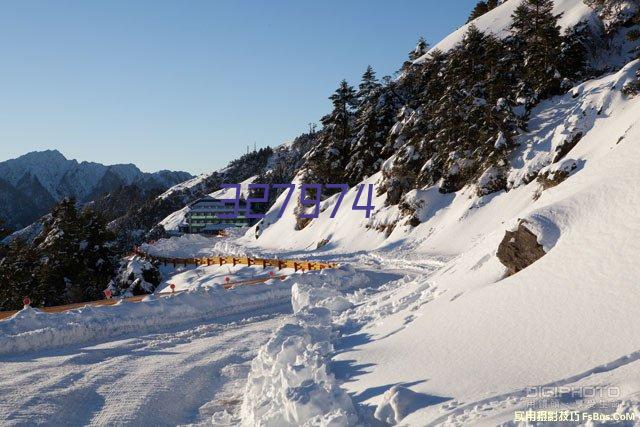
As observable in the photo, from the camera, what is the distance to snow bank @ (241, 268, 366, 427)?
5.79 m

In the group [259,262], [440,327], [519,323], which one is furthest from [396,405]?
[259,262]

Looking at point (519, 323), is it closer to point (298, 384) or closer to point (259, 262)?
point (298, 384)

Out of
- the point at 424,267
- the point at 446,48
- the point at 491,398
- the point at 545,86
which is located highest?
the point at 446,48

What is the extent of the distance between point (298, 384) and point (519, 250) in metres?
5.29

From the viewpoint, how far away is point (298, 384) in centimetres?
687

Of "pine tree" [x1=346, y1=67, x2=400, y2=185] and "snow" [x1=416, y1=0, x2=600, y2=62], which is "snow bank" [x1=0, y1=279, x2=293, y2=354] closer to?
"pine tree" [x1=346, y1=67, x2=400, y2=185]

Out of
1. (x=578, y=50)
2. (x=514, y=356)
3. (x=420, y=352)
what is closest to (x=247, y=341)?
(x=420, y=352)

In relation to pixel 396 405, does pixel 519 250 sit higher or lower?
higher

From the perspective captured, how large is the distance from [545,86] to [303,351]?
31050 mm

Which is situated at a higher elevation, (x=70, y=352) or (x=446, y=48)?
(x=446, y=48)

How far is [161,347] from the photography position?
39.0ft

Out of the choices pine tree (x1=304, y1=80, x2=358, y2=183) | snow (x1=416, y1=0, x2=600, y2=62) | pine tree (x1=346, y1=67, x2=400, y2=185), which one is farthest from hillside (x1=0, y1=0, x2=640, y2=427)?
pine tree (x1=304, y1=80, x2=358, y2=183)

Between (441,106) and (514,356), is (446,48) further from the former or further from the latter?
(514,356)

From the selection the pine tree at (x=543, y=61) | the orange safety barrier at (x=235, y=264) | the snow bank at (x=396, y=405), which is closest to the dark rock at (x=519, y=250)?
the snow bank at (x=396, y=405)
